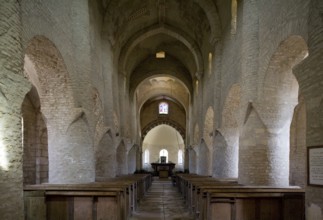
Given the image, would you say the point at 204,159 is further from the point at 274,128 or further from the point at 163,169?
the point at 163,169

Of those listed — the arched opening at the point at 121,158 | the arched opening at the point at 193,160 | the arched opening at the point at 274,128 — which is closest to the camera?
the arched opening at the point at 274,128

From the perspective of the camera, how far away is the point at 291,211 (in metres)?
7.75

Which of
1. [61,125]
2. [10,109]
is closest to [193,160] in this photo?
[61,125]

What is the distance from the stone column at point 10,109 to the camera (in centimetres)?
607

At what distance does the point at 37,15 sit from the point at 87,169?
576 cm

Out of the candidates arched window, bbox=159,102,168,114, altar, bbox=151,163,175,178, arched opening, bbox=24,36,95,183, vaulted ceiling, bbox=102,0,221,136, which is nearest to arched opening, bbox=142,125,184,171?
arched window, bbox=159,102,168,114

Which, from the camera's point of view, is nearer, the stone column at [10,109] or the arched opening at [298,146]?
the stone column at [10,109]

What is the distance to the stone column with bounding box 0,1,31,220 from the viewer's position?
6.07 meters

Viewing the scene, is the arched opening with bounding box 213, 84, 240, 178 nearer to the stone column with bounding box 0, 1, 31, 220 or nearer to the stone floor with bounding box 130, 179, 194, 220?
the stone floor with bounding box 130, 179, 194, 220

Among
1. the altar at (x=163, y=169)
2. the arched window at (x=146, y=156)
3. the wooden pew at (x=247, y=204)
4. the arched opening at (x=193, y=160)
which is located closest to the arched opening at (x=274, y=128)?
the wooden pew at (x=247, y=204)

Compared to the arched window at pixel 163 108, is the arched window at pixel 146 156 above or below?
below

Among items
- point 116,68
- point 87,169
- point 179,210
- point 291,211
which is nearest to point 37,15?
point 87,169

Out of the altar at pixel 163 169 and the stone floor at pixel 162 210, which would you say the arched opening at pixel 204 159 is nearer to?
the stone floor at pixel 162 210

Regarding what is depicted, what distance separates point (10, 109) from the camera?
20.7ft
